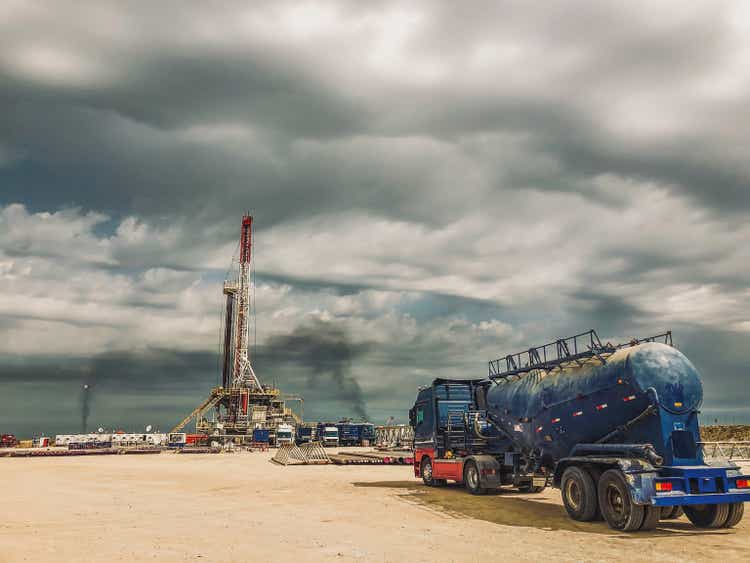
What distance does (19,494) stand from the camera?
25.7 m

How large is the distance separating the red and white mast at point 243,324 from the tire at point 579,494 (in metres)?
109

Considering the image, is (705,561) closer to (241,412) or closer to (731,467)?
(731,467)

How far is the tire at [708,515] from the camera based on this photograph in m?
16.2

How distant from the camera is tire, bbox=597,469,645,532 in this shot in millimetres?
15117

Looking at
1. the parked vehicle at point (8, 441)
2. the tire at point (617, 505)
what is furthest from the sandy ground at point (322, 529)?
the parked vehicle at point (8, 441)

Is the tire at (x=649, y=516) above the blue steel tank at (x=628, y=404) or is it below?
below

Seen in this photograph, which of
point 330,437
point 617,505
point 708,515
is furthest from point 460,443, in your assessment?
point 330,437

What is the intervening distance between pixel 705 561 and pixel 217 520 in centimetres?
1222

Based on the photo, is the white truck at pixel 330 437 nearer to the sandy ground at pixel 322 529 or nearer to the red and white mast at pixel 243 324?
the red and white mast at pixel 243 324

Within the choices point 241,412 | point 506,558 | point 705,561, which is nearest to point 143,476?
point 506,558

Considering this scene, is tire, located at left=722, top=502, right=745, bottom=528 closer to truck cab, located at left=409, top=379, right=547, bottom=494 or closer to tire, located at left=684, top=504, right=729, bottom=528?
tire, located at left=684, top=504, right=729, bottom=528

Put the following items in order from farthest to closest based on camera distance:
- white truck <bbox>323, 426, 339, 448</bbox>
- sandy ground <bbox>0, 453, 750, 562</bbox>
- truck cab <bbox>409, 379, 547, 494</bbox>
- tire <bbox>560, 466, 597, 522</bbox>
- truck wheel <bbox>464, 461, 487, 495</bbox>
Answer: white truck <bbox>323, 426, 339, 448</bbox> < truck wheel <bbox>464, 461, 487, 495</bbox> < truck cab <bbox>409, 379, 547, 494</bbox> < tire <bbox>560, 466, 597, 522</bbox> < sandy ground <bbox>0, 453, 750, 562</bbox>

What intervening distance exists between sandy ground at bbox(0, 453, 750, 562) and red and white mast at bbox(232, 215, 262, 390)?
97.0 meters

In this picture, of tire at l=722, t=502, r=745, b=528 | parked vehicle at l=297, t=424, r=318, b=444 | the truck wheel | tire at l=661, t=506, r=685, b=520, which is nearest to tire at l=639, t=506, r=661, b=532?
tire at l=661, t=506, r=685, b=520
